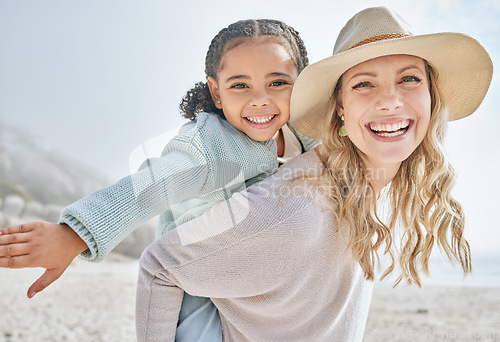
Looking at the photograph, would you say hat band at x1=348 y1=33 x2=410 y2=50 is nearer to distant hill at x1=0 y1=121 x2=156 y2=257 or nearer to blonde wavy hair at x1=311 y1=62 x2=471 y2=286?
blonde wavy hair at x1=311 y1=62 x2=471 y2=286

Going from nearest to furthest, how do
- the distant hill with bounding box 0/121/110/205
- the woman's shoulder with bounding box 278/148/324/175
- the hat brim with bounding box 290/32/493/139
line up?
the hat brim with bounding box 290/32/493/139 → the woman's shoulder with bounding box 278/148/324/175 → the distant hill with bounding box 0/121/110/205

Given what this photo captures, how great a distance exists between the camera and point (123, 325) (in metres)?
6.26

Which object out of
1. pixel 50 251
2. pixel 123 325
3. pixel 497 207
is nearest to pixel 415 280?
pixel 50 251

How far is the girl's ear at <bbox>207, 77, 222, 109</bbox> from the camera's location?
2.35 metres

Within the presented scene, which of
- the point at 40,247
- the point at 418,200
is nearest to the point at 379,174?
the point at 418,200

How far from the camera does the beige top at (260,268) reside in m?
1.65

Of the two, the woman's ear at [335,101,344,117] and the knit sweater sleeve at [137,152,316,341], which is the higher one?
Answer: the woman's ear at [335,101,344,117]

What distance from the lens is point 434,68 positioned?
1.95 m

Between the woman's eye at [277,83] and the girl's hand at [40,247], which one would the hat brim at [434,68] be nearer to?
→ the woman's eye at [277,83]

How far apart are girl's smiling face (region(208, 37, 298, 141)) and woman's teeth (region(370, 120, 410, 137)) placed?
48 cm

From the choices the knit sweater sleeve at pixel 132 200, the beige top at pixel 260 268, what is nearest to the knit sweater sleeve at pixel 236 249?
the beige top at pixel 260 268

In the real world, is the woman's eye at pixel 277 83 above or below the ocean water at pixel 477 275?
above

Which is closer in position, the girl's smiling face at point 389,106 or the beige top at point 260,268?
the beige top at point 260,268

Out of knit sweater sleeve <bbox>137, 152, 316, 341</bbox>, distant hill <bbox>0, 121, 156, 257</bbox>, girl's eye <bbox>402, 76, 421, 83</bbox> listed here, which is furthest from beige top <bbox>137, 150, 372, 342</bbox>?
distant hill <bbox>0, 121, 156, 257</bbox>
